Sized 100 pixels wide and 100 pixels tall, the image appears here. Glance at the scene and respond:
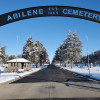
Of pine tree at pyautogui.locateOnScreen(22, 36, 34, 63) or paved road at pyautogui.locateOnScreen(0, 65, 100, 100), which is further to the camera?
pine tree at pyautogui.locateOnScreen(22, 36, 34, 63)

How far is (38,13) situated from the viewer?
11.3 metres

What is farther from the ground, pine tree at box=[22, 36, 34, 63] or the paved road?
pine tree at box=[22, 36, 34, 63]

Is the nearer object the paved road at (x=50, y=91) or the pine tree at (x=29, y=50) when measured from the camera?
the paved road at (x=50, y=91)

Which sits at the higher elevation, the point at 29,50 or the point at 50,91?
the point at 29,50

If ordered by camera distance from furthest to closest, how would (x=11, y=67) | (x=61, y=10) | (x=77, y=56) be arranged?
(x=77, y=56) → (x=11, y=67) → (x=61, y=10)

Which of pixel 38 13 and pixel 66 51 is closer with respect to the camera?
pixel 38 13

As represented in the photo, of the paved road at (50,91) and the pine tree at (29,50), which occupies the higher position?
the pine tree at (29,50)

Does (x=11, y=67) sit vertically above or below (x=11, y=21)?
below

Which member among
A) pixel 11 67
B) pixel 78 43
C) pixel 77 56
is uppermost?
pixel 78 43

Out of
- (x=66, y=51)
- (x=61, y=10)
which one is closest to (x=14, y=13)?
(x=61, y=10)

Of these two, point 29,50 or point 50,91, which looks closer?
point 50,91

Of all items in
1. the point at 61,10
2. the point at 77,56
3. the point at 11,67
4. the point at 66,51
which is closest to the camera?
the point at 61,10

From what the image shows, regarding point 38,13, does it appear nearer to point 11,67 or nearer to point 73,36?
point 11,67

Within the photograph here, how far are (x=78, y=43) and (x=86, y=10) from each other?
48.9m
